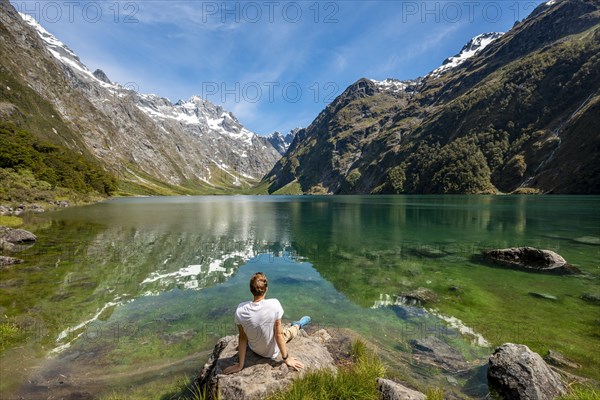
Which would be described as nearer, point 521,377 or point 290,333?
point 521,377

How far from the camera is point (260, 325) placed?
8414 mm

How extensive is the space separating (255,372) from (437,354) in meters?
8.81

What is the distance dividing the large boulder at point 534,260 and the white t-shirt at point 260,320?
27.1 m

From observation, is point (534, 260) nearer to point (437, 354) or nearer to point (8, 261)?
Answer: point (437, 354)

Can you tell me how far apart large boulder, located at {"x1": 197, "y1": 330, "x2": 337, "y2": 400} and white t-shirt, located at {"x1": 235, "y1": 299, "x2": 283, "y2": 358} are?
57 centimetres

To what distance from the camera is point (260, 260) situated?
31406 millimetres

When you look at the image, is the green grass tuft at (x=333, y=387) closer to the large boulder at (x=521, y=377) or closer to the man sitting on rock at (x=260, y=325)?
the man sitting on rock at (x=260, y=325)

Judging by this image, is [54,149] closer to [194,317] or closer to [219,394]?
[194,317]

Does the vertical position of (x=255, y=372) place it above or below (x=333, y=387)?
above

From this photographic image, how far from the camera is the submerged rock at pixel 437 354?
481 inches

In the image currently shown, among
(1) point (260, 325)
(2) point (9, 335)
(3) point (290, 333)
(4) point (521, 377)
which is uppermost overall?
(1) point (260, 325)

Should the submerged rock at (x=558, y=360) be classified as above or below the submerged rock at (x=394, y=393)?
below

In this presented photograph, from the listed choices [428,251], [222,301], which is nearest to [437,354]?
[222,301]

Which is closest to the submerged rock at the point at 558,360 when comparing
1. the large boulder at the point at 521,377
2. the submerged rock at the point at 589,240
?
the large boulder at the point at 521,377
